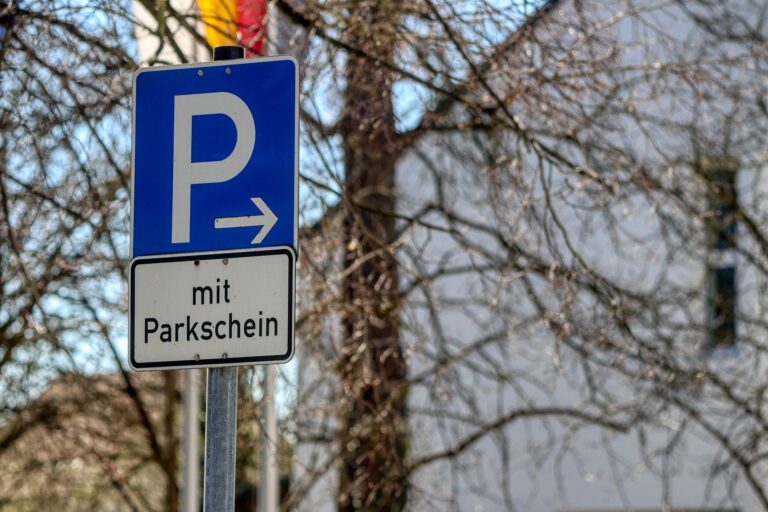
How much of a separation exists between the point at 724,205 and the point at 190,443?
4.55 meters

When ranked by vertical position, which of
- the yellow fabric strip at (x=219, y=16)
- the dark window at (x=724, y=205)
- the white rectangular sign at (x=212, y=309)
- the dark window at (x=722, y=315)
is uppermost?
the yellow fabric strip at (x=219, y=16)

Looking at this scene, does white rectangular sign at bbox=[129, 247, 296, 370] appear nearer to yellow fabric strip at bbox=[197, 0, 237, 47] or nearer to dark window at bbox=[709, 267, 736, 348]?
yellow fabric strip at bbox=[197, 0, 237, 47]

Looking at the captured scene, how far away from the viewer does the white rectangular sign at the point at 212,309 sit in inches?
139

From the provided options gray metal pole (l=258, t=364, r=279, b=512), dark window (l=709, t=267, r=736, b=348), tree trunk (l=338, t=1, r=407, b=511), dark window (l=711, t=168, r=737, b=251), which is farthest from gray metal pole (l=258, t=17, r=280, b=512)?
dark window (l=709, t=267, r=736, b=348)

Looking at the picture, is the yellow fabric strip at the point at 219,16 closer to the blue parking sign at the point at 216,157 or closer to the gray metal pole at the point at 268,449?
the gray metal pole at the point at 268,449

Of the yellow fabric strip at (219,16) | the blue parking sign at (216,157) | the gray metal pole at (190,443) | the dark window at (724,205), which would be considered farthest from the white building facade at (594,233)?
the blue parking sign at (216,157)

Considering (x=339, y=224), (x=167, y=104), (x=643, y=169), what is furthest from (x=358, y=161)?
(x=167, y=104)

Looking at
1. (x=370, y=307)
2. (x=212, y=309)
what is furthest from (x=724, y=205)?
(x=212, y=309)

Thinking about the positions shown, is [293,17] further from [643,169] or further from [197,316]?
[197,316]

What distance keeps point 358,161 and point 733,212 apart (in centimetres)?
276

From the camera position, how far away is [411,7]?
23.2 feet

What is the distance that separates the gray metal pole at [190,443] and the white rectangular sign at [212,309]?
4.85m

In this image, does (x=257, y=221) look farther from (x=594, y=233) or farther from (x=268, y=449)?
(x=594, y=233)

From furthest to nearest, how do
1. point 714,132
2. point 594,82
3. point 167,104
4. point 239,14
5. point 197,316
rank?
1. point 714,132
2. point 594,82
3. point 239,14
4. point 167,104
5. point 197,316
